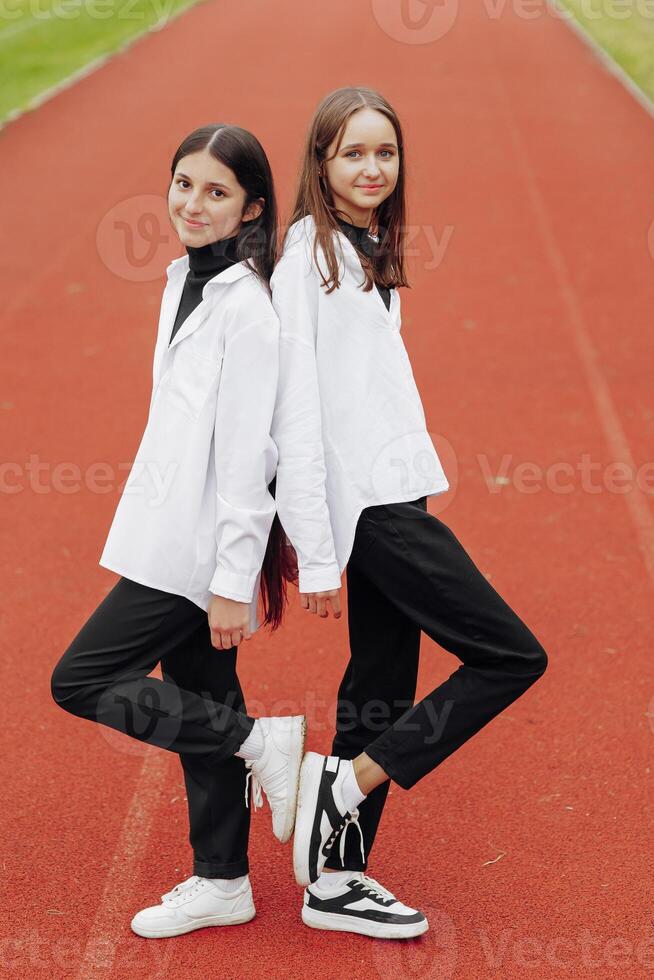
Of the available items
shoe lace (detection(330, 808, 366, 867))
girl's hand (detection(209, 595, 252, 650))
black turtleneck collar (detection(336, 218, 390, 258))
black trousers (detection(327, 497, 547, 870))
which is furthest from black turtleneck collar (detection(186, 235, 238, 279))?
shoe lace (detection(330, 808, 366, 867))

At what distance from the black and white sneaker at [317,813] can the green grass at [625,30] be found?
1874 centimetres

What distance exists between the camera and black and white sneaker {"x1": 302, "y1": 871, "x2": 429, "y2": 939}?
3.35m

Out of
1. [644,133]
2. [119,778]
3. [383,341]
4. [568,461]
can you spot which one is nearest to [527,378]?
[568,461]

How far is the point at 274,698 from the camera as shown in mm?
4777

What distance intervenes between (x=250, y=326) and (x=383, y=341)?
0.33m

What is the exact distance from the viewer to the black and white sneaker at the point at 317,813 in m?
3.15

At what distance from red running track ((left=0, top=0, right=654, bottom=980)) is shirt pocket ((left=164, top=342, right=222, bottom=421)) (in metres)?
0.89

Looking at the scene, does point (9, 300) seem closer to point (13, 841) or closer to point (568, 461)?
point (568, 461)

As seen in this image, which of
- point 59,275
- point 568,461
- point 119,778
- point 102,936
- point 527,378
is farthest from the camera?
point 59,275

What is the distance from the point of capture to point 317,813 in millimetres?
3156

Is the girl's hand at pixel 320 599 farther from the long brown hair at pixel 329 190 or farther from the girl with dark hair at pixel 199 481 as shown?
the long brown hair at pixel 329 190

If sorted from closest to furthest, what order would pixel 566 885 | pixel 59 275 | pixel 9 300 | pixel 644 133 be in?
pixel 566 885, pixel 9 300, pixel 59 275, pixel 644 133

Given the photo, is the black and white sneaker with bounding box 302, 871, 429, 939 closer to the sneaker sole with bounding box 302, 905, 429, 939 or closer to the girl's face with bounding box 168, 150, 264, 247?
the sneaker sole with bounding box 302, 905, 429, 939

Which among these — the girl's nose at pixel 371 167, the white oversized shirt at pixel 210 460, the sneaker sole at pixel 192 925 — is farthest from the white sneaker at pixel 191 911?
the girl's nose at pixel 371 167
